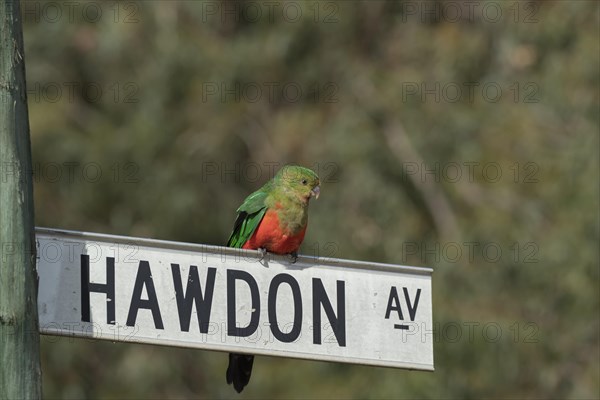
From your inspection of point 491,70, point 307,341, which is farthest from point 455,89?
point 307,341

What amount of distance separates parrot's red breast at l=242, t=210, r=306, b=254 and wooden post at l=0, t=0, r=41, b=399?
225cm

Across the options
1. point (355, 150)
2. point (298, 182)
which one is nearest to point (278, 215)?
point (298, 182)

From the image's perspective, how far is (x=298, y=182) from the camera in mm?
5746

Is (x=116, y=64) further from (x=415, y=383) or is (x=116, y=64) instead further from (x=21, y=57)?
(x=21, y=57)

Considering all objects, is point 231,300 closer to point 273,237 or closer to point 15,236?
point 15,236

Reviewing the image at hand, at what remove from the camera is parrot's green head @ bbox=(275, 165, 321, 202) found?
224 inches

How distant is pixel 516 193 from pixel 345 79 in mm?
2636

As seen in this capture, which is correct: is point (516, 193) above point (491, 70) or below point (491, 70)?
below

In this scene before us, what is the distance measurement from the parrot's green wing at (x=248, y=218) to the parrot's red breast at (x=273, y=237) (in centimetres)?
3

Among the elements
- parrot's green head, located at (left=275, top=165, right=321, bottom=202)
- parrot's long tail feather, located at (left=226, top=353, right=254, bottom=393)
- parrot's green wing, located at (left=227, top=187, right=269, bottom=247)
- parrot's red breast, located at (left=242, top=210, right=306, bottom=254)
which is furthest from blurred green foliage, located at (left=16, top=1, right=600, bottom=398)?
parrot's long tail feather, located at (left=226, top=353, right=254, bottom=393)

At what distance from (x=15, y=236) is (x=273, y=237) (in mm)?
2413

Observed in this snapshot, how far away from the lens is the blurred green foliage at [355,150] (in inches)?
406

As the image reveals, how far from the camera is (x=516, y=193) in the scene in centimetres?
1150

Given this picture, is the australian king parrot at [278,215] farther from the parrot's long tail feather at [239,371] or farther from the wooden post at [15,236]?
the wooden post at [15,236]
